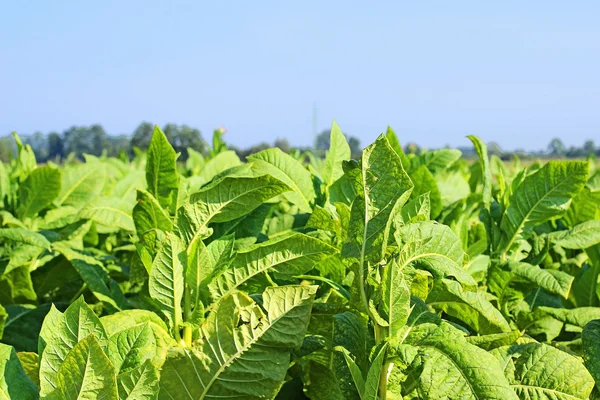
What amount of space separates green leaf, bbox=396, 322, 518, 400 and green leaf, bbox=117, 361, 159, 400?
516 millimetres

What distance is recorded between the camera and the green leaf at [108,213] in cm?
210

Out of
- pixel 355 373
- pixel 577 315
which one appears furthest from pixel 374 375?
pixel 577 315

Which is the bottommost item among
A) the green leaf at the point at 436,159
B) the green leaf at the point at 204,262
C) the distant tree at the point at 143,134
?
the distant tree at the point at 143,134

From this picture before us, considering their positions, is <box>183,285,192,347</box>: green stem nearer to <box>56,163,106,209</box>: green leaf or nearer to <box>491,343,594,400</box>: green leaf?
<box>491,343,594,400</box>: green leaf

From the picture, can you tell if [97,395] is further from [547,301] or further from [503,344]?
[547,301]

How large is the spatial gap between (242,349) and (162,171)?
82 cm

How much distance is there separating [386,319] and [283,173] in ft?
2.93

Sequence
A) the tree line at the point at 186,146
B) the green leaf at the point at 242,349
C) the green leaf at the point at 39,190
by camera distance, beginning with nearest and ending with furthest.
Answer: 1. the green leaf at the point at 242,349
2. the green leaf at the point at 39,190
3. the tree line at the point at 186,146

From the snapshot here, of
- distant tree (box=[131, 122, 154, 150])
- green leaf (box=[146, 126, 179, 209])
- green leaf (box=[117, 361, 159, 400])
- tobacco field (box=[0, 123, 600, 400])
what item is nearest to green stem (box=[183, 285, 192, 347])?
tobacco field (box=[0, 123, 600, 400])

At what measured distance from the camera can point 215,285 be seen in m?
1.76

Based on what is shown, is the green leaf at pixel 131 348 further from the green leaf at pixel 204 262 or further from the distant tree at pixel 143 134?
the distant tree at pixel 143 134

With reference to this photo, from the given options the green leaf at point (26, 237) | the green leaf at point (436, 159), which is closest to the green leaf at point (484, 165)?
the green leaf at point (436, 159)

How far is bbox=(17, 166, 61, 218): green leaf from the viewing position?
295 cm

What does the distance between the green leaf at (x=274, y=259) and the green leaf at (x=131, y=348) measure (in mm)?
351
